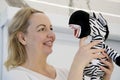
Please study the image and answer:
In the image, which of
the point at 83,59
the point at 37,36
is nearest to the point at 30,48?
the point at 37,36

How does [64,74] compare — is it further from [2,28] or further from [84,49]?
[2,28]

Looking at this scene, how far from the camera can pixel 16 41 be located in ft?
2.93

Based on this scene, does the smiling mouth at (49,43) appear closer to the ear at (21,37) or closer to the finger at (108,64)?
the ear at (21,37)

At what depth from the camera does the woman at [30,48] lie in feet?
2.86

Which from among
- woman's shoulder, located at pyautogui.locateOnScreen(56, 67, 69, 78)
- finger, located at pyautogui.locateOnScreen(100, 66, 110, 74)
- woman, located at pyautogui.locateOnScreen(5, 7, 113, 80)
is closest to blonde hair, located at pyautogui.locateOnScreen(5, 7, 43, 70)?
woman, located at pyautogui.locateOnScreen(5, 7, 113, 80)

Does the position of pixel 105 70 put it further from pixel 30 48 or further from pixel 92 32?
pixel 30 48

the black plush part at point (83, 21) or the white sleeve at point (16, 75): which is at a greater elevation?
the black plush part at point (83, 21)

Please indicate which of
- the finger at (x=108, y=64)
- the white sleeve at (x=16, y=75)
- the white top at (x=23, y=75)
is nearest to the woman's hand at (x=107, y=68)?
A: the finger at (x=108, y=64)

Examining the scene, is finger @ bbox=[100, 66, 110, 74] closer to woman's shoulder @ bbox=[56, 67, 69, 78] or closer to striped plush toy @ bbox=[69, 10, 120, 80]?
striped plush toy @ bbox=[69, 10, 120, 80]

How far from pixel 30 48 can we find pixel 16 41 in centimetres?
5

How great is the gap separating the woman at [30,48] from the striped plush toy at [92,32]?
0.19ft

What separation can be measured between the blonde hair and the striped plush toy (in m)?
0.18

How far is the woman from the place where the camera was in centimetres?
87

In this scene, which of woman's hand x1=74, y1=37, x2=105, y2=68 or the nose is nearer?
woman's hand x1=74, y1=37, x2=105, y2=68
